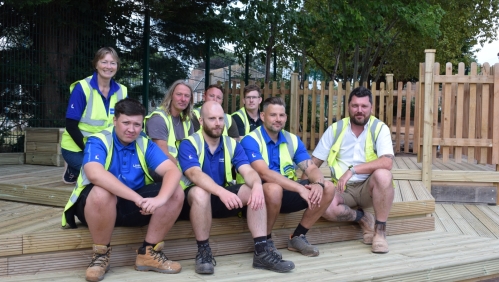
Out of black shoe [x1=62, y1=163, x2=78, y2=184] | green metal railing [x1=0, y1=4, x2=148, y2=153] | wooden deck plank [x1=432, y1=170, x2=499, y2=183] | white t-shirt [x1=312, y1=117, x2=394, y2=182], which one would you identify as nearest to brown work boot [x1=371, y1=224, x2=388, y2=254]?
white t-shirt [x1=312, y1=117, x2=394, y2=182]

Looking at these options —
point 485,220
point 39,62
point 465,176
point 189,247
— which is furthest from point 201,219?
point 465,176

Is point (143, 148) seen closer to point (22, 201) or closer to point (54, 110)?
point (22, 201)

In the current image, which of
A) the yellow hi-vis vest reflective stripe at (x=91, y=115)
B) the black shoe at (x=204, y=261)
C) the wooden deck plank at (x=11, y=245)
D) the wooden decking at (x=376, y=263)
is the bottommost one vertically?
the wooden decking at (x=376, y=263)

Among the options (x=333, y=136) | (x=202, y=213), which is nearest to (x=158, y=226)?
(x=202, y=213)

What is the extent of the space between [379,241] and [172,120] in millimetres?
2031

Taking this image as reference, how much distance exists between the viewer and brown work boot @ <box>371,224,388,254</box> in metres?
4.59

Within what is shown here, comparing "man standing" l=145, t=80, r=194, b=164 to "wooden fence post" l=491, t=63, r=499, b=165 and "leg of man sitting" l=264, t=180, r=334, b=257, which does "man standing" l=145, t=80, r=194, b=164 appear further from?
"wooden fence post" l=491, t=63, r=499, b=165

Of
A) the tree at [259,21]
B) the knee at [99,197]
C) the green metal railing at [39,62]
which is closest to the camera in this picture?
the knee at [99,197]

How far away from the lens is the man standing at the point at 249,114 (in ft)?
18.7

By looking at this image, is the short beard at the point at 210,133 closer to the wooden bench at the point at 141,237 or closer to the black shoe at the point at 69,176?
the wooden bench at the point at 141,237

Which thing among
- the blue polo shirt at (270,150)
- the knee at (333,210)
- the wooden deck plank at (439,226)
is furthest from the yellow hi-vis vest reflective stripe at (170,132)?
the wooden deck plank at (439,226)

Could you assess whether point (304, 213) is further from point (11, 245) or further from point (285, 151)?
point (11, 245)

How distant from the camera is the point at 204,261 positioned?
12.5 feet

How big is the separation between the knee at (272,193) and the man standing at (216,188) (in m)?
0.15
